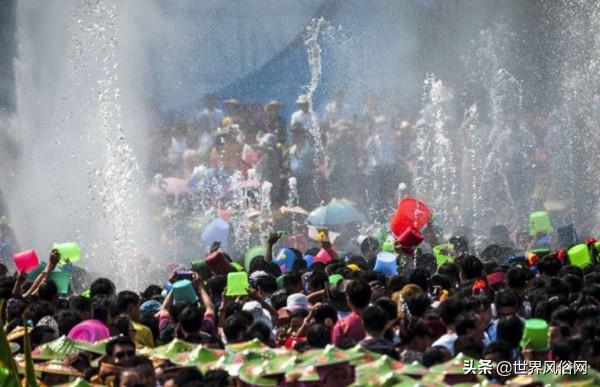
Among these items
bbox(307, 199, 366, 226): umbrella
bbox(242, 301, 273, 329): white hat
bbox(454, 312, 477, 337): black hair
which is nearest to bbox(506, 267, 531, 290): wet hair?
bbox(242, 301, 273, 329): white hat

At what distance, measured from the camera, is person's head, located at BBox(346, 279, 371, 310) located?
29.4 feet

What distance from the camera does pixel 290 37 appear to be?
82.9 feet

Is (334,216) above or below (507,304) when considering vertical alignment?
above

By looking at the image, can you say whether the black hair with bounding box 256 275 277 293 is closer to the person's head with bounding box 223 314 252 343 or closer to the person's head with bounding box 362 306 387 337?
the person's head with bounding box 223 314 252 343

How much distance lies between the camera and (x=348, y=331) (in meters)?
8.62

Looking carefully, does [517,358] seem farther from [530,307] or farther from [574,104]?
[574,104]

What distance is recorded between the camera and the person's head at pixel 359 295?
29.4 feet

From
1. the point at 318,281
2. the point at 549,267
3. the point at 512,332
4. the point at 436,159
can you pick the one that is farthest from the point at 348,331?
the point at 436,159

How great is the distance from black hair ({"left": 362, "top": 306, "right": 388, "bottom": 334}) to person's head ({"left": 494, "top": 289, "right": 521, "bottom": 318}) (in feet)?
3.21

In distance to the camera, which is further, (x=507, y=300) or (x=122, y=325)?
(x=507, y=300)

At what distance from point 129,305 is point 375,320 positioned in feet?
6.41

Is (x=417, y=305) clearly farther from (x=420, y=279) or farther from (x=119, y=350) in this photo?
(x=119, y=350)

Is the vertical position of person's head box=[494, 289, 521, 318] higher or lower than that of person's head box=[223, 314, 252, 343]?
lower

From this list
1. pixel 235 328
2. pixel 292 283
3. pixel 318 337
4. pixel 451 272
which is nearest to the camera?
pixel 318 337
